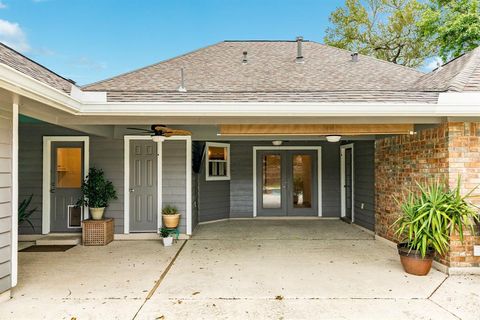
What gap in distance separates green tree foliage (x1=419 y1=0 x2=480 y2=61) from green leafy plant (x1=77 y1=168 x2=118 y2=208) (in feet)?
40.9

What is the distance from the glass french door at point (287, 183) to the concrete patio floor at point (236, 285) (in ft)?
9.96

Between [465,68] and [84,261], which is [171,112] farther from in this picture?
[465,68]

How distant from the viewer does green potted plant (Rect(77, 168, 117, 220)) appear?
19.7 ft

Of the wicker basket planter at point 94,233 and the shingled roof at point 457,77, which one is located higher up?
the shingled roof at point 457,77

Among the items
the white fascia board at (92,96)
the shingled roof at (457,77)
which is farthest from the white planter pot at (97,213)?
the shingled roof at (457,77)

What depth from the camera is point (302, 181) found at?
8.98 metres

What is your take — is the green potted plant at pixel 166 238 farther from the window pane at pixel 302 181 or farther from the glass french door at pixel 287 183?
the window pane at pixel 302 181

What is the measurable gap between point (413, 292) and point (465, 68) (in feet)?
11.1

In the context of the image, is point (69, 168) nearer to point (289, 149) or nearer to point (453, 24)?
point (289, 149)

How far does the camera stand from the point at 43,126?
6.37 m

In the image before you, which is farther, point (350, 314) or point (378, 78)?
point (378, 78)

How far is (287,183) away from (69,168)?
18.0ft

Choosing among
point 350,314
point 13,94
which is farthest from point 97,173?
point 350,314

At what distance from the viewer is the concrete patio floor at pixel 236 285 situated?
3.10 m
